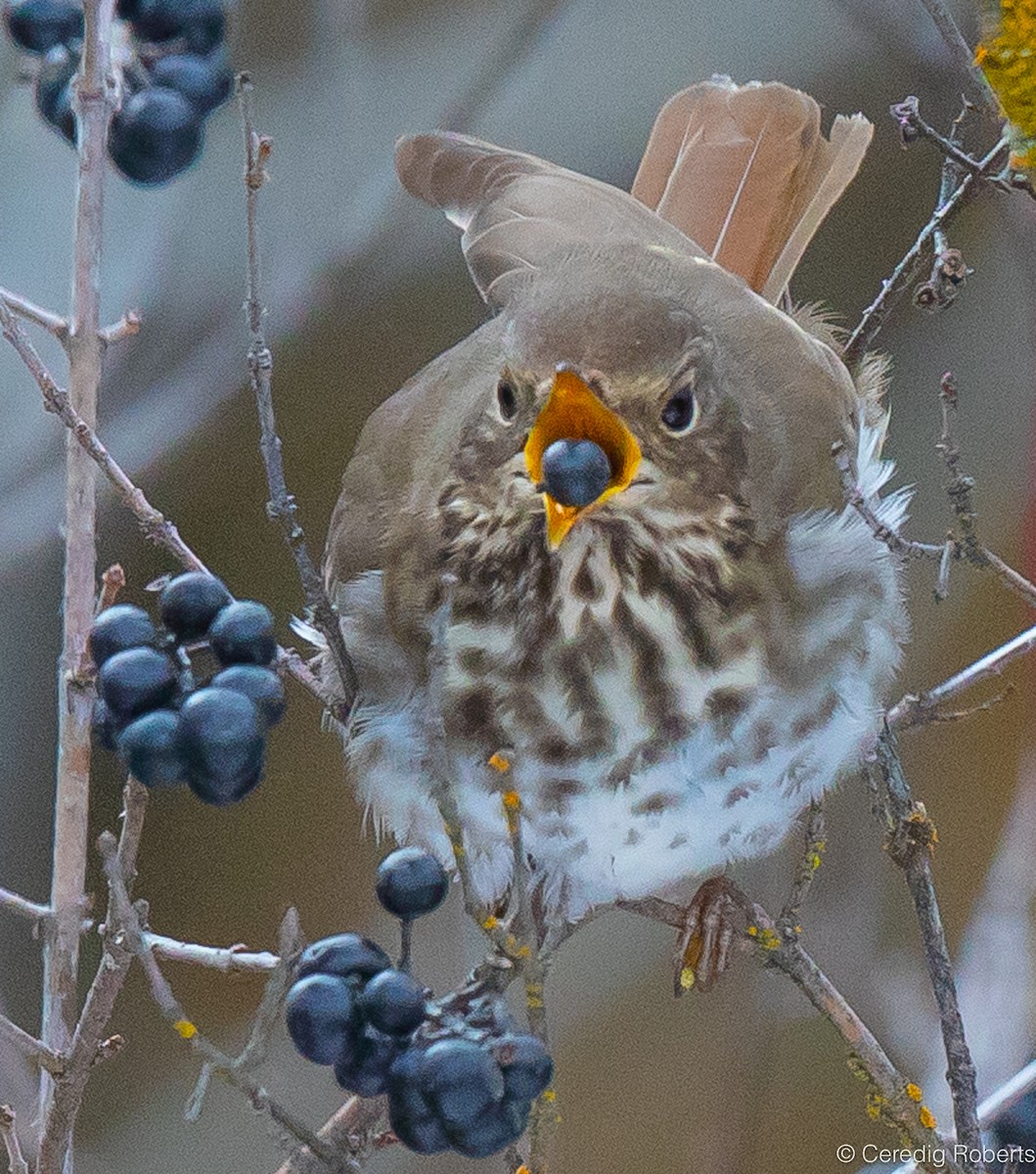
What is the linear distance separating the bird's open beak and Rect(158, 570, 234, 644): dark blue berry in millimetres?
237

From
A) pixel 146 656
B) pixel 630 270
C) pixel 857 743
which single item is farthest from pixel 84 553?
pixel 857 743

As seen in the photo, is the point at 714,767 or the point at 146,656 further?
the point at 714,767

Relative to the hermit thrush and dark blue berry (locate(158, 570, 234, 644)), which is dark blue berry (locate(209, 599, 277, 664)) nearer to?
dark blue berry (locate(158, 570, 234, 644))

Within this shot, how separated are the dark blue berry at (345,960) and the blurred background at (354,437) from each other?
1.12 meters

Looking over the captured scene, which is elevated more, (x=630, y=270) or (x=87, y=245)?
(x=87, y=245)

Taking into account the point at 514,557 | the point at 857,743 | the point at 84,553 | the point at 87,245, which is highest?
A: the point at 87,245

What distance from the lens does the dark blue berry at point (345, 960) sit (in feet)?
3.59

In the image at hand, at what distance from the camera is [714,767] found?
61.2 inches

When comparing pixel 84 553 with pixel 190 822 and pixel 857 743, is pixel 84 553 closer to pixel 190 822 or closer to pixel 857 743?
pixel 857 743

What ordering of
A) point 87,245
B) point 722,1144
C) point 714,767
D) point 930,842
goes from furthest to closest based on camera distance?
point 722,1144
point 714,767
point 930,842
point 87,245

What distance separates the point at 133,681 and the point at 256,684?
0.24ft

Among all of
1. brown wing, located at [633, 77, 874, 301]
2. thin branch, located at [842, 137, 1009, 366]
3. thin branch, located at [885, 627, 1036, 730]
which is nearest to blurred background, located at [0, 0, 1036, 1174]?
brown wing, located at [633, 77, 874, 301]

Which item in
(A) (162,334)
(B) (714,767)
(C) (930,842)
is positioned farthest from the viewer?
(A) (162,334)

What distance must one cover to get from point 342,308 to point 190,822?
76 cm
